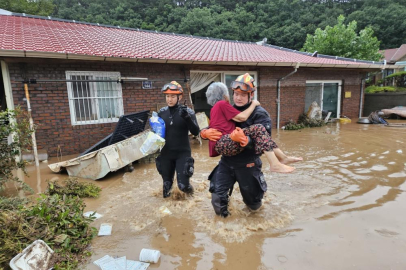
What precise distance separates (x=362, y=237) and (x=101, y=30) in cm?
1093

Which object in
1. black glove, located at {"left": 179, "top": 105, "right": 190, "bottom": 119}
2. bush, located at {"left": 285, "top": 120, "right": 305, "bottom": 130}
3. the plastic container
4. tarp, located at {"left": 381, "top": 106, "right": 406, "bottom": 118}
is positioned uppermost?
black glove, located at {"left": 179, "top": 105, "right": 190, "bottom": 119}

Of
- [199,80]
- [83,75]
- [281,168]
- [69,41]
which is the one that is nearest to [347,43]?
[199,80]

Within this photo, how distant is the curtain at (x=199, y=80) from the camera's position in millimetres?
8948

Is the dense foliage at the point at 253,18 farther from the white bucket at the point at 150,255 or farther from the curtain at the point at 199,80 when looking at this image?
the white bucket at the point at 150,255

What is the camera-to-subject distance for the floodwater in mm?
2449

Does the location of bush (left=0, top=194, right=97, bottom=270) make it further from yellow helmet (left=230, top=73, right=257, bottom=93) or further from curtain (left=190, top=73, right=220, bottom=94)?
curtain (left=190, top=73, right=220, bottom=94)

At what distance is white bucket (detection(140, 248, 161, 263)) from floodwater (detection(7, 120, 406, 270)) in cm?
6

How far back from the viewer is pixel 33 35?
283 inches

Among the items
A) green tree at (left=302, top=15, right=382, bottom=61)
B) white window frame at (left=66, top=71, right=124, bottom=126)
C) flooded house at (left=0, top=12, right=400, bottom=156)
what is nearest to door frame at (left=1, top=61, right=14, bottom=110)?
flooded house at (left=0, top=12, right=400, bottom=156)

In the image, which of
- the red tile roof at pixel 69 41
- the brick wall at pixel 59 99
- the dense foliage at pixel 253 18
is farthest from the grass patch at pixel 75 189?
the dense foliage at pixel 253 18

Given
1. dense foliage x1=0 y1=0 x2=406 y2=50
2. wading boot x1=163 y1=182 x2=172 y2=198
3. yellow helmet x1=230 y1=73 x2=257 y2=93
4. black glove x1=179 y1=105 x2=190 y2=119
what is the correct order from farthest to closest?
dense foliage x1=0 y1=0 x2=406 y2=50
wading boot x1=163 y1=182 x2=172 y2=198
black glove x1=179 y1=105 x2=190 y2=119
yellow helmet x1=230 y1=73 x2=257 y2=93

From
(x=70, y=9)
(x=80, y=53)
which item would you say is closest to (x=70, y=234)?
(x=80, y=53)

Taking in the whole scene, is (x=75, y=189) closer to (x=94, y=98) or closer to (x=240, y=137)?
(x=240, y=137)

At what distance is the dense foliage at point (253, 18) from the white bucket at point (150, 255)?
32.1 m
